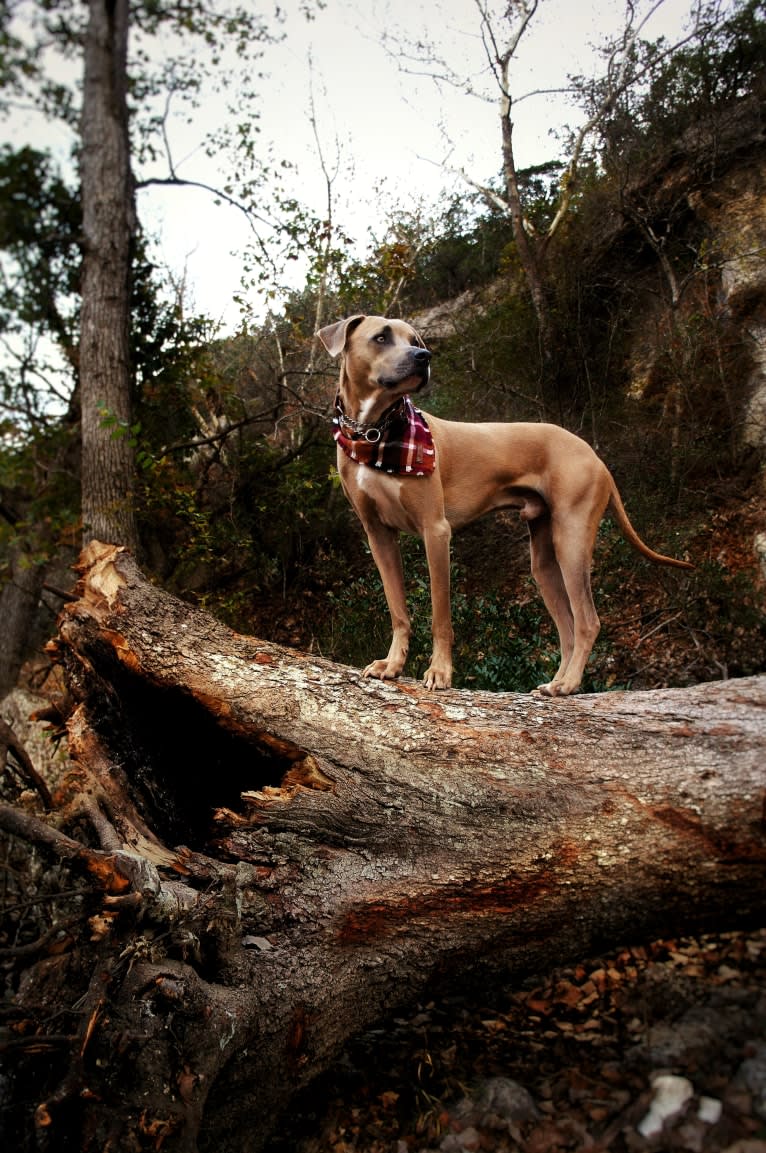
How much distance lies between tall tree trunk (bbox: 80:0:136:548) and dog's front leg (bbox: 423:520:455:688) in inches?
149

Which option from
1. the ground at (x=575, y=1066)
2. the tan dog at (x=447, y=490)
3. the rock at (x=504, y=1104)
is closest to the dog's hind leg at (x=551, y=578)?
the tan dog at (x=447, y=490)

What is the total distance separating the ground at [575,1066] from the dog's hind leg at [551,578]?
183cm

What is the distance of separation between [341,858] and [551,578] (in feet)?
7.20

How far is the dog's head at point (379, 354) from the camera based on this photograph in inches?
133

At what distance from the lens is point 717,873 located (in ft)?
7.89

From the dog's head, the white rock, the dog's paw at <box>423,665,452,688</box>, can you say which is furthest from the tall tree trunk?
the white rock

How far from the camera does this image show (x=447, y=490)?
151 inches

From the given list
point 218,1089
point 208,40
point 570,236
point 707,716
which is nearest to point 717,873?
point 707,716

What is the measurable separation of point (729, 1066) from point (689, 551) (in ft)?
18.3

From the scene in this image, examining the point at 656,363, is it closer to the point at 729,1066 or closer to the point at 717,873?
the point at 717,873

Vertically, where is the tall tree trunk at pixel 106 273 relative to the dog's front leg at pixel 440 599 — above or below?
above

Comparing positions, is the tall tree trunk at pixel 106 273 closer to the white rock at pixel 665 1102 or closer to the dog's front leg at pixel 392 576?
the dog's front leg at pixel 392 576

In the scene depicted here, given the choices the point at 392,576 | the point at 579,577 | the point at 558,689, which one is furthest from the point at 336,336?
the point at 558,689

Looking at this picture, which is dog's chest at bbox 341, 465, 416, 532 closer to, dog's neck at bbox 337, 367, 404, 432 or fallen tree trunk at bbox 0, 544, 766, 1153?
dog's neck at bbox 337, 367, 404, 432
